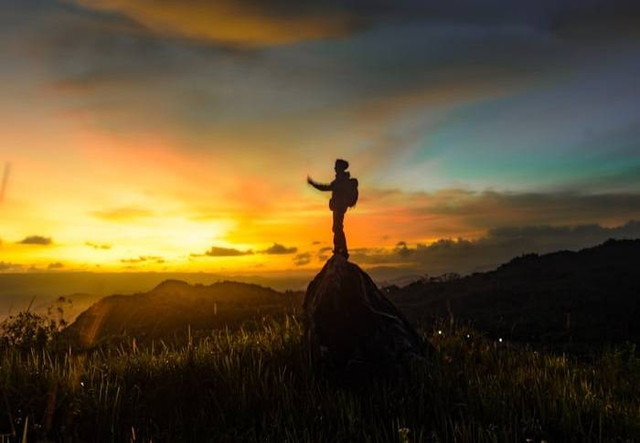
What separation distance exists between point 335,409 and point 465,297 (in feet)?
66.6

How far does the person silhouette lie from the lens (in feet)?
38.7

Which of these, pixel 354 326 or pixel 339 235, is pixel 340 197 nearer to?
pixel 339 235

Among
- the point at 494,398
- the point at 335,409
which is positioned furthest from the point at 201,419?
the point at 494,398

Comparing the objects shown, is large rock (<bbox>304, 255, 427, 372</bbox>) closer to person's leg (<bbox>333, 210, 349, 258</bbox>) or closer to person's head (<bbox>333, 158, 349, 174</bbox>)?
person's leg (<bbox>333, 210, 349, 258</bbox>)

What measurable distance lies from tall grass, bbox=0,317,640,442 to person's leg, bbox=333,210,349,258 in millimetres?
2237

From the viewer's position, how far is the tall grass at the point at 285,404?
277 inches

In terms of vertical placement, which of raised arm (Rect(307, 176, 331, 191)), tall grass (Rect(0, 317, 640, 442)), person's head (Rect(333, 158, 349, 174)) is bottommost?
tall grass (Rect(0, 317, 640, 442))

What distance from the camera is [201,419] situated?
739cm

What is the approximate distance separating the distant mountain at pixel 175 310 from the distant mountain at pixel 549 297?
5979mm

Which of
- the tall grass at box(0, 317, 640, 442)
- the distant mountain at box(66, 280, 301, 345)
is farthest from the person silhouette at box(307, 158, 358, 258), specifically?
the distant mountain at box(66, 280, 301, 345)

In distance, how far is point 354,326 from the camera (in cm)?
1003

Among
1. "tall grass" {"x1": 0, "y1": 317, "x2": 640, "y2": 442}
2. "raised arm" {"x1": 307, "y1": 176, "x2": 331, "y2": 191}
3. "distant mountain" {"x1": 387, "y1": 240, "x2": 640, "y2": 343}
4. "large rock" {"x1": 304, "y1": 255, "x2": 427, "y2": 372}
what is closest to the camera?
"tall grass" {"x1": 0, "y1": 317, "x2": 640, "y2": 442}

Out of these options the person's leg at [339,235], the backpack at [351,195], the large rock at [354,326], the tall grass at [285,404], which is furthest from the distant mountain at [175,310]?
the tall grass at [285,404]

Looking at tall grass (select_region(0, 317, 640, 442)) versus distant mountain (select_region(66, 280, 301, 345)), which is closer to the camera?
tall grass (select_region(0, 317, 640, 442))
